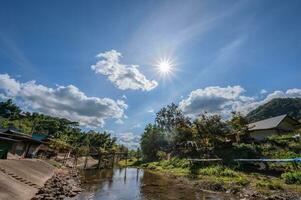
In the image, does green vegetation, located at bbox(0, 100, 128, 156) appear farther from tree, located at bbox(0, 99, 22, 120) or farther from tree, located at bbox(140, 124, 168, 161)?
tree, located at bbox(140, 124, 168, 161)

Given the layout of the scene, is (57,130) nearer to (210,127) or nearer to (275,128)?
(210,127)

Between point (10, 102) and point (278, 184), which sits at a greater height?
point (10, 102)

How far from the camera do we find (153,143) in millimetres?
73500

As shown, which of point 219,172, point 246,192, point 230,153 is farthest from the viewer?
point 230,153

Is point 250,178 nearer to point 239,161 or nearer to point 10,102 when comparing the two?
point 239,161

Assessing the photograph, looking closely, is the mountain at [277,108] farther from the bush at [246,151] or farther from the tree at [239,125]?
the bush at [246,151]

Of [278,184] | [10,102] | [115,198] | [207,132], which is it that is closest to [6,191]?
[115,198]

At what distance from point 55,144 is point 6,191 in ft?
147

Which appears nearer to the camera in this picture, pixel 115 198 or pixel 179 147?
pixel 115 198

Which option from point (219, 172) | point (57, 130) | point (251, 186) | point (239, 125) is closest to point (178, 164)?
point (239, 125)

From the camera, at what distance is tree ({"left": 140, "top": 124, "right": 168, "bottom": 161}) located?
73.3 m

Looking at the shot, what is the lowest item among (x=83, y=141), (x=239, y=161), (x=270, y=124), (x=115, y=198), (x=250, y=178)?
(x=115, y=198)

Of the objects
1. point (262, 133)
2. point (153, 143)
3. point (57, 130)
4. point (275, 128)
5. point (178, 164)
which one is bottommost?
point (178, 164)

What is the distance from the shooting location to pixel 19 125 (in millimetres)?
70375
